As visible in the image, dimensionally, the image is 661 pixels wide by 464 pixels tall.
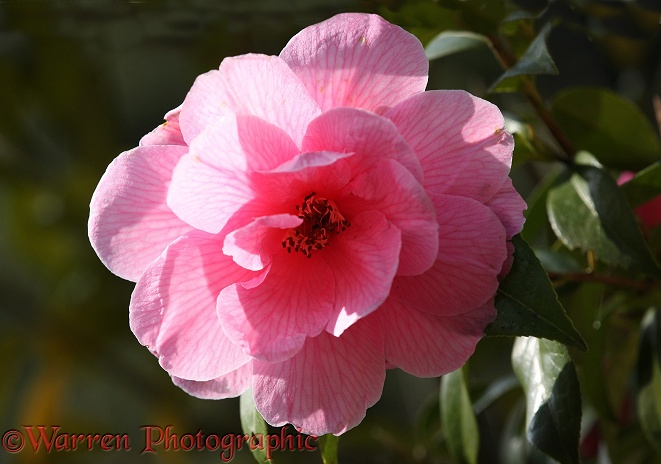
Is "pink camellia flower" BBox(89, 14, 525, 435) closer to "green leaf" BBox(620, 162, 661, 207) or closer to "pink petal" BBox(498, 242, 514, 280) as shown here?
"pink petal" BBox(498, 242, 514, 280)

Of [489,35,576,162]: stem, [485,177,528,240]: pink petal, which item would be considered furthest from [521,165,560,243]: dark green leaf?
[485,177,528,240]: pink petal

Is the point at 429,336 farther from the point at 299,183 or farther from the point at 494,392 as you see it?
the point at 494,392

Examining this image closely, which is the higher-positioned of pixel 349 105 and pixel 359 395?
pixel 349 105

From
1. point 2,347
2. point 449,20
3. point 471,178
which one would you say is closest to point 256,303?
point 471,178

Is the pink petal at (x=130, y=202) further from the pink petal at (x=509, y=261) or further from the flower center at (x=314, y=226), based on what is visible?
the pink petal at (x=509, y=261)

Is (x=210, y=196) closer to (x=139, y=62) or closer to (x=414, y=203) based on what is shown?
(x=414, y=203)

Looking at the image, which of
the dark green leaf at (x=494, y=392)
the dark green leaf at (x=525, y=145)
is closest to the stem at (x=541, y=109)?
the dark green leaf at (x=525, y=145)
